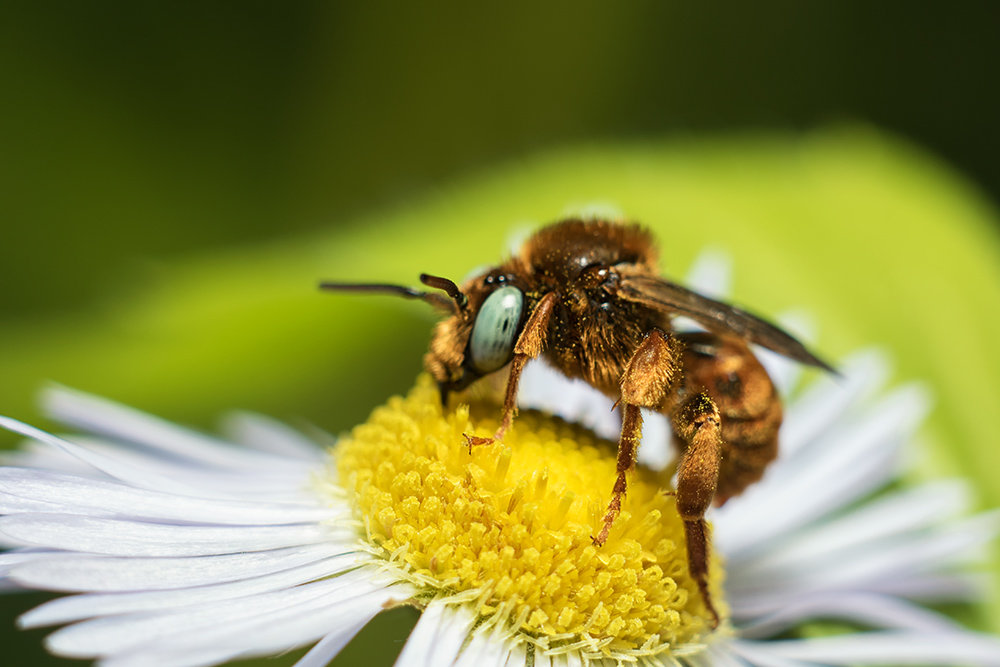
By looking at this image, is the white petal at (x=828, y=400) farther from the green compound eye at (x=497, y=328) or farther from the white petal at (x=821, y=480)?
the green compound eye at (x=497, y=328)

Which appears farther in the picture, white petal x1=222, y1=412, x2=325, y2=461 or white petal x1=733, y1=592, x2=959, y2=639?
white petal x1=222, y1=412, x2=325, y2=461

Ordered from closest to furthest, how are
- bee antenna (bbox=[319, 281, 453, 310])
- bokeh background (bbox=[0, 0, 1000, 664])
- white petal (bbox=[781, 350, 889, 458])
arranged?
bee antenna (bbox=[319, 281, 453, 310]) → white petal (bbox=[781, 350, 889, 458]) → bokeh background (bbox=[0, 0, 1000, 664])

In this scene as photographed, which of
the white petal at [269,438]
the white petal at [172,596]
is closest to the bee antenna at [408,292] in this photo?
the white petal at [172,596]

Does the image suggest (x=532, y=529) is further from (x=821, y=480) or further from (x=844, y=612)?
(x=821, y=480)

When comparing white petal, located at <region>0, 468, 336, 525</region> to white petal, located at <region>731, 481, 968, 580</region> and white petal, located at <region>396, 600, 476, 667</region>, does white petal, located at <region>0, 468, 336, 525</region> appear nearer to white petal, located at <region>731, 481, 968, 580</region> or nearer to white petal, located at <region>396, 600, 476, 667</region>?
white petal, located at <region>396, 600, 476, 667</region>

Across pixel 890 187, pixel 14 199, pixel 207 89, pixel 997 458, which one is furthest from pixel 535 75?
pixel 997 458

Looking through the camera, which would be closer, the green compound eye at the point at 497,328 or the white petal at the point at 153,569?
the white petal at the point at 153,569

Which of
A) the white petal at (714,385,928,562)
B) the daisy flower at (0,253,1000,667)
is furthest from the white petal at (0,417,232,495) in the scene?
the white petal at (714,385,928,562)
